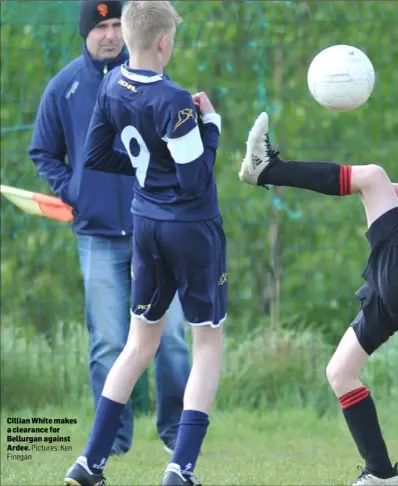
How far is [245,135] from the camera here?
757cm

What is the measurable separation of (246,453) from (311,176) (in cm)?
215

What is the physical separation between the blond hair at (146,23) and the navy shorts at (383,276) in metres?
1.16

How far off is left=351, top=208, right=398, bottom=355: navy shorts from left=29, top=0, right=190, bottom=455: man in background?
163cm

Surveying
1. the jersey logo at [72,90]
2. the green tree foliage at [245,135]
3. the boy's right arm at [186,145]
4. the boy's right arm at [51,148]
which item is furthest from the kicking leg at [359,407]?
the green tree foliage at [245,135]

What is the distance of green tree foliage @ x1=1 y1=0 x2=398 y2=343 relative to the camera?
750 centimetres

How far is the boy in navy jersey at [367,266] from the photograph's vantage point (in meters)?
4.89

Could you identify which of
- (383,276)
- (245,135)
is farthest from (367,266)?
(245,135)

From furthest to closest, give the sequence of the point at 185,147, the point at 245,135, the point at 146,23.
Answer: the point at 245,135 → the point at 146,23 → the point at 185,147

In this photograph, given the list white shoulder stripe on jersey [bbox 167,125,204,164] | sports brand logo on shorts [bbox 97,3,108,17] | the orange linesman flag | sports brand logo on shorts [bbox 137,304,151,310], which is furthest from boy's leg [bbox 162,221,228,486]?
the orange linesman flag

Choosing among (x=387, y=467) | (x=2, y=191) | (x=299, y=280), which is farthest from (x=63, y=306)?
(x=387, y=467)

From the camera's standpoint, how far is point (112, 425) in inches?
206

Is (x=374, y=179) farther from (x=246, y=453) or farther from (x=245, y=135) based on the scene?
(x=245, y=135)

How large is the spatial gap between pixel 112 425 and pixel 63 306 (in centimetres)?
251

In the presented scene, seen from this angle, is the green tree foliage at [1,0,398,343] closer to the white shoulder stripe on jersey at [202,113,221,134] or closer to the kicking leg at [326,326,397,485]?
the white shoulder stripe on jersey at [202,113,221,134]
